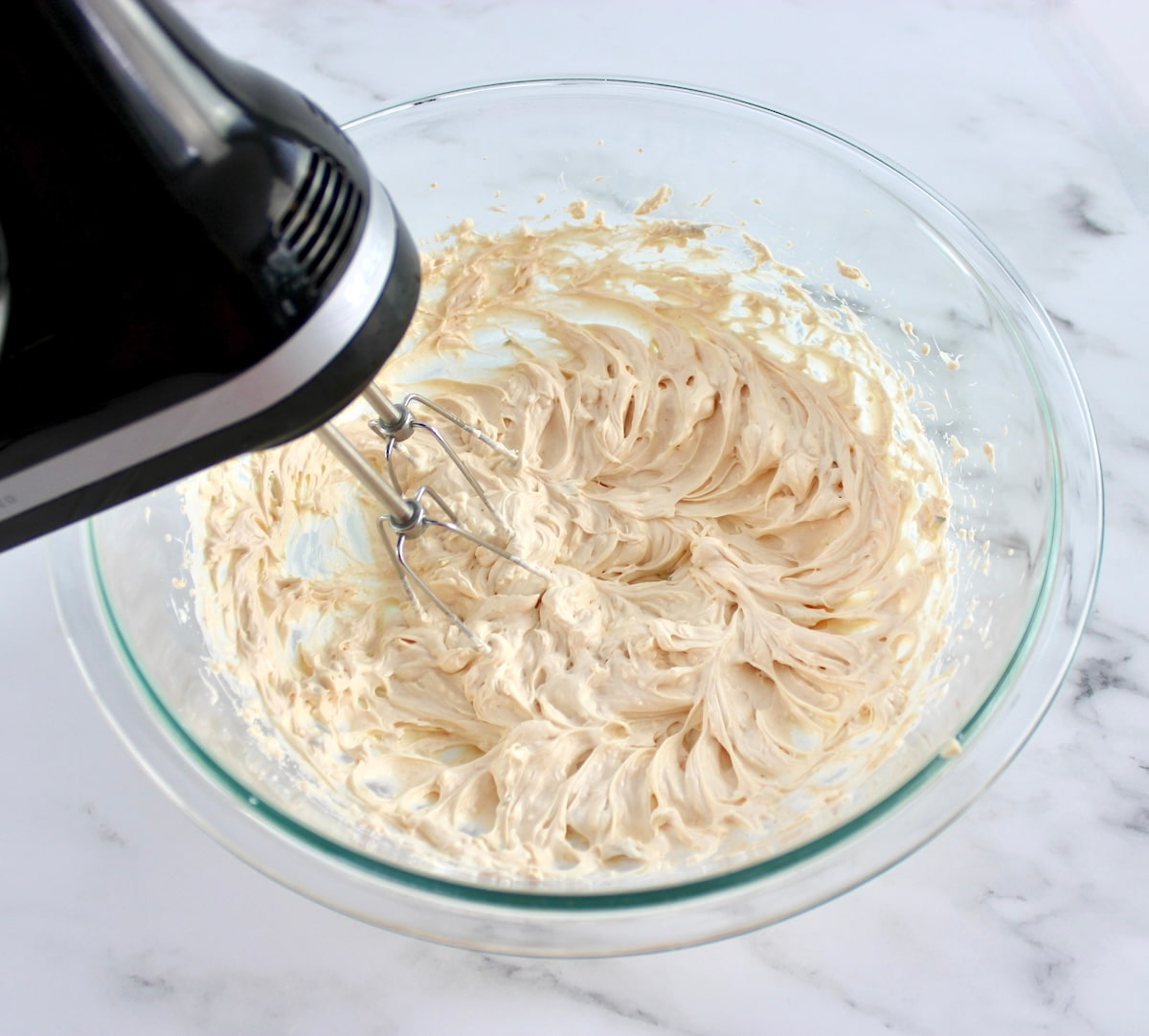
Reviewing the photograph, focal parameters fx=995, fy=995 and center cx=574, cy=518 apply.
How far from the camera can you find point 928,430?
1.71m

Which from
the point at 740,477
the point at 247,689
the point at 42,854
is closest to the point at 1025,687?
the point at 740,477

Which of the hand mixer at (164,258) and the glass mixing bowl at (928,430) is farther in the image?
the glass mixing bowl at (928,430)

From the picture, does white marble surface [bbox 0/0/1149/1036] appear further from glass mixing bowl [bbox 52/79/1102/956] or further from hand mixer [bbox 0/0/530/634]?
hand mixer [bbox 0/0/530/634]

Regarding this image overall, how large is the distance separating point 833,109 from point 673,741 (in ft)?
4.70

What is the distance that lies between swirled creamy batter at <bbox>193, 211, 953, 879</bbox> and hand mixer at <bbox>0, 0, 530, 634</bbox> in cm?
67

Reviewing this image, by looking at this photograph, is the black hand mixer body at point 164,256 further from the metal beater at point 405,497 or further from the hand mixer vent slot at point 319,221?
the metal beater at point 405,497

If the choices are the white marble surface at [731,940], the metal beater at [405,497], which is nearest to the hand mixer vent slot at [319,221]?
the metal beater at [405,497]

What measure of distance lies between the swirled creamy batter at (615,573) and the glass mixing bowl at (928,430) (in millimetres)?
60

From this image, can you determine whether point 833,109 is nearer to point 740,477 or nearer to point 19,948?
point 740,477

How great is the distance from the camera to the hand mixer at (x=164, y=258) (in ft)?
2.74

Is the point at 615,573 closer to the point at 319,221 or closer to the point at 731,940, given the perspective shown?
the point at 731,940

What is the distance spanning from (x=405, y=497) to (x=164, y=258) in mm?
826

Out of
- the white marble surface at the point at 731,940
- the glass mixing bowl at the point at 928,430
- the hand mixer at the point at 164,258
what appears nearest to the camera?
the hand mixer at the point at 164,258

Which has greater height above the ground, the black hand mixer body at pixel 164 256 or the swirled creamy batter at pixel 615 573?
the black hand mixer body at pixel 164 256
